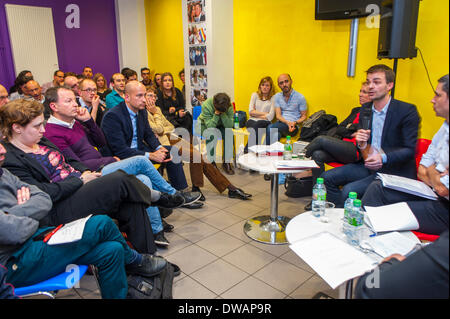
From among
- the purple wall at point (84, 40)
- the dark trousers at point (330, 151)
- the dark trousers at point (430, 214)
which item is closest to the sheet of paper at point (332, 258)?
the dark trousers at point (430, 214)

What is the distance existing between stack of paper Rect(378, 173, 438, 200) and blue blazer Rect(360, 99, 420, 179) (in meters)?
0.47

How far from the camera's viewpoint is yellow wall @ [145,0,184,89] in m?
7.00

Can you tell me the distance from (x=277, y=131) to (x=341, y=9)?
5.57ft

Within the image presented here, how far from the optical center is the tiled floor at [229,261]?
7.50 ft

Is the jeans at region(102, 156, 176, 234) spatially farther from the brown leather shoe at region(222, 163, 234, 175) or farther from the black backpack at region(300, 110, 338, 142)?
the black backpack at region(300, 110, 338, 142)

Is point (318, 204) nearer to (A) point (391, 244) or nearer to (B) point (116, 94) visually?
(A) point (391, 244)

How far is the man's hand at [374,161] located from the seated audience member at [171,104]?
11.7 feet

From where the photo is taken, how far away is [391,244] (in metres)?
1.67

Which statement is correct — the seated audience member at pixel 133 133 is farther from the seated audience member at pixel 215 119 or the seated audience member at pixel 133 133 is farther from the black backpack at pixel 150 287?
the black backpack at pixel 150 287

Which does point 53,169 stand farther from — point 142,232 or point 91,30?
point 91,30

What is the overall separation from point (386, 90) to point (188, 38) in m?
4.11

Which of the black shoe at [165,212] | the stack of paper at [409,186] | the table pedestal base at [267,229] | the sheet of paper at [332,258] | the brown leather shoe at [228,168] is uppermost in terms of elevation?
the stack of paper at [409,186]

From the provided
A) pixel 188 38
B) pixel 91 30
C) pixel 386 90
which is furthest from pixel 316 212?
pixel 91 30

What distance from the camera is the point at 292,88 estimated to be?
16.3 ft
